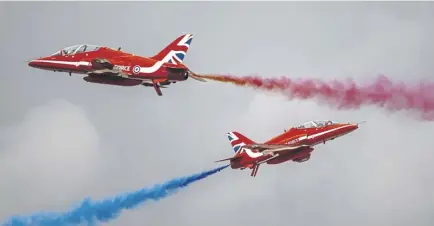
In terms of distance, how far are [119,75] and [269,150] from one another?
15202 millimetres

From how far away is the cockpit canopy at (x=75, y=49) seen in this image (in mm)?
192250

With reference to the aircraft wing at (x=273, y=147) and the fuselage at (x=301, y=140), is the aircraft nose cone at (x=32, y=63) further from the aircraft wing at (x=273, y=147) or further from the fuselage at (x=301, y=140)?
the aircraft wing at (x=273, y=147)

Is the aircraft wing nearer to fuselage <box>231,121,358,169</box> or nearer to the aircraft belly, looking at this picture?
fuselage <box>231,121,358,169</box>

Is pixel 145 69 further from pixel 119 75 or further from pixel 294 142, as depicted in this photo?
pixel 294 142

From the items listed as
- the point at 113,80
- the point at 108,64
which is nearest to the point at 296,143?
the point at 113,80

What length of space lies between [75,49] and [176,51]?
7643 millimetres

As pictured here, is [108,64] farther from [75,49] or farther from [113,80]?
[75,49]

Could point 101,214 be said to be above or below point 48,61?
below

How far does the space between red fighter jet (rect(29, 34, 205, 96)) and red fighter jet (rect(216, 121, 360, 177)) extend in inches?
428

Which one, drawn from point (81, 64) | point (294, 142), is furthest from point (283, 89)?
point (81, 64)

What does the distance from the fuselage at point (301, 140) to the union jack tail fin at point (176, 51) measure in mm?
10974

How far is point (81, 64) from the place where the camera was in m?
192

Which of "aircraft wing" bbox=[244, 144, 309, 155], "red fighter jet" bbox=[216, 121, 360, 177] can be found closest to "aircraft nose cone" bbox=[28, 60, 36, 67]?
"red fighter jet" bbox=[216, 121, 360, 177]

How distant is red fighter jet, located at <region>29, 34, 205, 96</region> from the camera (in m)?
189
